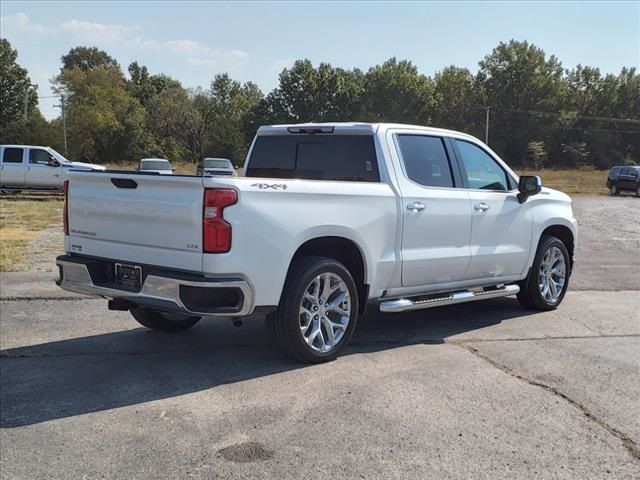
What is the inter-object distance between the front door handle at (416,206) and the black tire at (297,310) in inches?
36.2

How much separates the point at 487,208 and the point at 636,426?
2.98 metres

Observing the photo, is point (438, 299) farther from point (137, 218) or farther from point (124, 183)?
point (124, 183)

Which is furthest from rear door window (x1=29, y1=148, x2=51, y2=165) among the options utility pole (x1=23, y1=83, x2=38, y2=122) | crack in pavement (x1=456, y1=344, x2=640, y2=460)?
utility pole (x1=23, y1=83, x2=38, y2=122)

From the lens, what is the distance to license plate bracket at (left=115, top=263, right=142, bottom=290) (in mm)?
4941

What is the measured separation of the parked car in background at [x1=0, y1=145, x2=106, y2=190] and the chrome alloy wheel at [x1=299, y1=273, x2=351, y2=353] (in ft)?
70.4

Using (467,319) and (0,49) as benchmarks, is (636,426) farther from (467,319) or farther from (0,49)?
(0,49)

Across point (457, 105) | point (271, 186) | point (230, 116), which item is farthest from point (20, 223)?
point (457, 105)

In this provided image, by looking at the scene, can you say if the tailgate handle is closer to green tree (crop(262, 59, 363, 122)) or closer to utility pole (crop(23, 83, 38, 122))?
utility pole (crop(23, 83, 38, 122))

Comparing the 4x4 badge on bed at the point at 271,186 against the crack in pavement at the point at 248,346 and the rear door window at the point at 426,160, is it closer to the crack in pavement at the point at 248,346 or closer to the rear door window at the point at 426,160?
the rear door window at the point at 426,160

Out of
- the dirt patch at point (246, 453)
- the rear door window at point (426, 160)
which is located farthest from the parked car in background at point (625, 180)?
the dirt patch at point (246, 453)

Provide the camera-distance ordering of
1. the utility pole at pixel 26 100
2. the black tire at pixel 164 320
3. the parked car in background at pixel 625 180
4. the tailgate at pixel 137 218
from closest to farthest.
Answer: the tailgate at pixel 137 218
the black tire at pixel 164 320
the parked car in background at pixel 625 180
the utility pole at pixel 26 100

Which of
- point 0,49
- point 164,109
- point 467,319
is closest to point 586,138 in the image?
point 164,109

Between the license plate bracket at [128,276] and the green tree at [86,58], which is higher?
the green tree at [86,58]

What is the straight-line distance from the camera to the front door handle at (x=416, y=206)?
586cm
